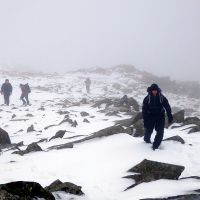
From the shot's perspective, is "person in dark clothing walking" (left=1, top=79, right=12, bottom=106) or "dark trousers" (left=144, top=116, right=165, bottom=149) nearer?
"dark trousers" (left=144, top=116, right=165, bottom=149)

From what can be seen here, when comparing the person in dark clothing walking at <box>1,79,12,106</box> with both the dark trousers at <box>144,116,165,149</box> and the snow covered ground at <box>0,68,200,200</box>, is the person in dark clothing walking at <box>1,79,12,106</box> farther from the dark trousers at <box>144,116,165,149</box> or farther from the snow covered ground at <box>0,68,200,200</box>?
the dark trousers at <box>144,116,165,149</box>

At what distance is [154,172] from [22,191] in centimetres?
334

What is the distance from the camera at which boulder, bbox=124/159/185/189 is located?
23.5 feet

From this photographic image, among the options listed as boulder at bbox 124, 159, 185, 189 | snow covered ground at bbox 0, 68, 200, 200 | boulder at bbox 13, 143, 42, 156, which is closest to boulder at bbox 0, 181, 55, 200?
snow covered ground at bbox 0, 68, 200, 200

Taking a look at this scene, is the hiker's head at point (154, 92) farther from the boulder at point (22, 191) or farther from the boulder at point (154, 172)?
the boulder at point (22, 191)

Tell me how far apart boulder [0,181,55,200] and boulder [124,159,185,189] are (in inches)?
96.7

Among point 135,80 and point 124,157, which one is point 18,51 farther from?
point 124,157

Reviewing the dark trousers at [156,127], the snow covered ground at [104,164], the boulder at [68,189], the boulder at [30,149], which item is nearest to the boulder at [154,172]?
the snow covered ground at [104,164]

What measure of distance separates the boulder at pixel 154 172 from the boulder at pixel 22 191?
2.46 meters

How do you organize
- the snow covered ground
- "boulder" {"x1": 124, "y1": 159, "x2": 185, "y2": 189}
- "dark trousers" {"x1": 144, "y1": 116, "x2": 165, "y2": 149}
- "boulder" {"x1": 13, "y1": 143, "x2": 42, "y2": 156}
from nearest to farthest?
the snow covered ground, "boulder" {"x1": 124, "y1": 159, "x2": 185, "y2": 189}, "dark trousers" {"x1": 144, "y1": 116, "x2": 165, "y2": 149}, "boulder" {"x1": 13, "y1": 143, "x2": 42, "y2": 156}

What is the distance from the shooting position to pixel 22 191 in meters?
4.84

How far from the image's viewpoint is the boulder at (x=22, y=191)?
14.8 feet

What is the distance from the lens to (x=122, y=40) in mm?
143500

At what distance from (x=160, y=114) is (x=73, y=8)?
603 ft
